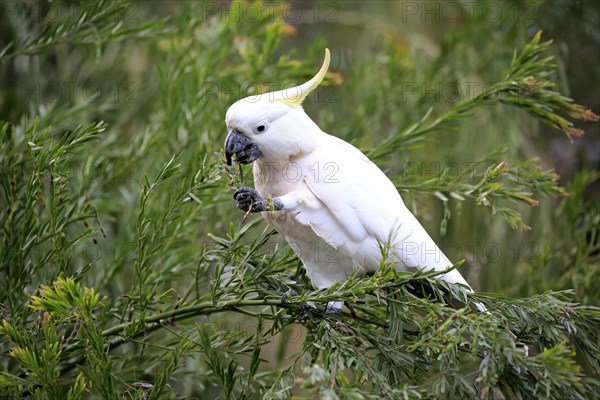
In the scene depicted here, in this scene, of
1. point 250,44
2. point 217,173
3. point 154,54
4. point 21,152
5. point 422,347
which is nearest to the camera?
point 422,347

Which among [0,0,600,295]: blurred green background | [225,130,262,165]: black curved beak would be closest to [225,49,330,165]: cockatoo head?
[225,130,262,165]: black curved beak

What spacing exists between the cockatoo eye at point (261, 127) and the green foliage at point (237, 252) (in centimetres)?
12

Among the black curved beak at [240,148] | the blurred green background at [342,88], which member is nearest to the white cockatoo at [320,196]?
the black curved beak at [240,148]

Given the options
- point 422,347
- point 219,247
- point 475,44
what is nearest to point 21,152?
point 219,247

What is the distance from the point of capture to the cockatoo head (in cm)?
139

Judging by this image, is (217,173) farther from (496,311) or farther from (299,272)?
(496,311)

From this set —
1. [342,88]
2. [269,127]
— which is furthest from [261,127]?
[342,88]

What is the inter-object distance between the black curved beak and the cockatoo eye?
3 centimetres

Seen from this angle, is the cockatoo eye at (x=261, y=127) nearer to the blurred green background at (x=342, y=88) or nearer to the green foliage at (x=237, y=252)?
the green foliage at (x=237, y=252)

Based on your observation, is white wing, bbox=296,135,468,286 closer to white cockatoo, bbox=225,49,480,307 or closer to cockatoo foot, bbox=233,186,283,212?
white cockatoo, bbox=225,49,480,307

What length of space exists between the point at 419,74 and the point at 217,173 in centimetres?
175

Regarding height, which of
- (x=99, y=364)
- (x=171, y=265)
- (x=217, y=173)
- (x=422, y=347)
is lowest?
(x=171, y=265)

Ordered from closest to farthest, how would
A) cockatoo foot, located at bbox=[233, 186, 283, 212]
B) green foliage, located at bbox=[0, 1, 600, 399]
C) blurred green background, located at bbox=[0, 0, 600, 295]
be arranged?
green foliage, located at bbox=[0, 1, 600, 399] < cockatoo foot, located at bbox=[233, 186, 283, 212] < blurred green background, located at bbox=[0, 0, 600, 295]

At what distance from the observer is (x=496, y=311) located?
1279 mm
